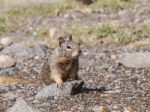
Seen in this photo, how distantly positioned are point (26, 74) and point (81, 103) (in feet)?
10.3

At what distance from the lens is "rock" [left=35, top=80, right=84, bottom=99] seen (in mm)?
9523

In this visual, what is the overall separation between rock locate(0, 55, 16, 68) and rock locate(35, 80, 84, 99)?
3.12 metres

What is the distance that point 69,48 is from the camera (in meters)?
9.60

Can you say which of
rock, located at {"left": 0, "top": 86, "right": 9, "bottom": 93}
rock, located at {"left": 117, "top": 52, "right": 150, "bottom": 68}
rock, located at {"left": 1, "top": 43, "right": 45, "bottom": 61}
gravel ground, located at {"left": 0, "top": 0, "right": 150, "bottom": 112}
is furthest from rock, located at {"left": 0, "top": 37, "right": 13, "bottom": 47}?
rock, located at {"left": 0, "top": 86, "right": 9, "bottom": 93}

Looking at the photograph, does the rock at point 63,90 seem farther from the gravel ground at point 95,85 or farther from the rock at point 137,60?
the rock at point 137,60

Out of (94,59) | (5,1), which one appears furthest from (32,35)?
(5,1)

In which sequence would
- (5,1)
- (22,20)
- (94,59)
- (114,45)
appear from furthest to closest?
(5,1), (22,20), (114,45), (94,59)

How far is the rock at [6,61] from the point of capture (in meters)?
12.7

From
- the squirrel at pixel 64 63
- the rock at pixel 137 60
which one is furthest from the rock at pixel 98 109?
the rock at pixel 137 60

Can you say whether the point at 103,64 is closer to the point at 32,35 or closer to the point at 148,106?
the point at 148,106

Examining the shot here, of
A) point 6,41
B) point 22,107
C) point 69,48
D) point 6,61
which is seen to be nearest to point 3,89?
point 69,48

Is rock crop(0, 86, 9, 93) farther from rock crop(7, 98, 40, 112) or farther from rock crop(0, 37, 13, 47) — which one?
rock crop(0, 37, 13, 47)

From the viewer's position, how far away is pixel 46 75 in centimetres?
1027

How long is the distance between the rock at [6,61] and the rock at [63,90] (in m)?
3.12
